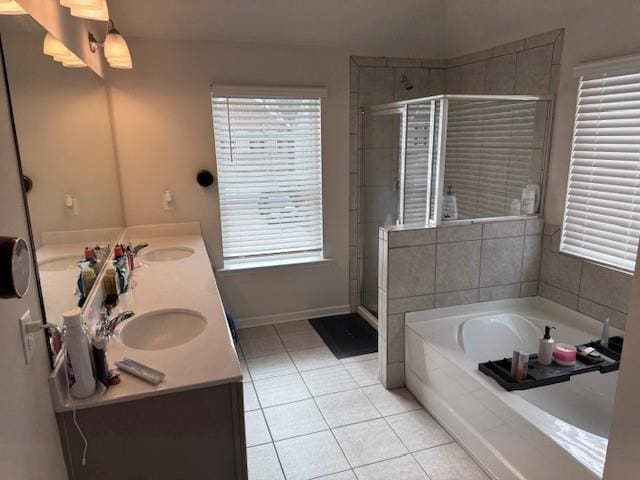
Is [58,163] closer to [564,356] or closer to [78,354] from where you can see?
[78,354]

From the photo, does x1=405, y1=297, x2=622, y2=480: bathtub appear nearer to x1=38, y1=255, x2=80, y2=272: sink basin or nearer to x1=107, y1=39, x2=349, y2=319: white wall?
x1=107, y1=39, x2=349, y2=319: white wall

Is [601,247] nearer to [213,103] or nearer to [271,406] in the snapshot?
[271,406]

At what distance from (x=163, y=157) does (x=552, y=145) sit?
277 centimetres

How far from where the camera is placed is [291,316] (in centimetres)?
396

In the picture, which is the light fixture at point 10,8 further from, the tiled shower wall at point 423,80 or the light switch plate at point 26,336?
the tiled shower wall at point 423,80

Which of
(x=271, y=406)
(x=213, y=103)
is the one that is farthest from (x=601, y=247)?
(x=213, y=103)

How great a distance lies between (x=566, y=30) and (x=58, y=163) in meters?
2.86

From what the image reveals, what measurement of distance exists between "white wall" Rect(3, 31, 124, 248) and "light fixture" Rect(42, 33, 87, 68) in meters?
0.03

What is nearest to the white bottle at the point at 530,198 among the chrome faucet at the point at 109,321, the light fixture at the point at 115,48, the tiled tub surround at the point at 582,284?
the tiled tub surround at the point at 582,284

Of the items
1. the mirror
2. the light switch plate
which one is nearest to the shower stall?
the mirror

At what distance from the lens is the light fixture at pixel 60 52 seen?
1.63m

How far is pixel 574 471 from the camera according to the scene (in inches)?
65.6

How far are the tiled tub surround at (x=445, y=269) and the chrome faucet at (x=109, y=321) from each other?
1.49 metres

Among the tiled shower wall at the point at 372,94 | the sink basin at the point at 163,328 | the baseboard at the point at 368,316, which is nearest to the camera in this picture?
the sink basin at the point at 163,328
